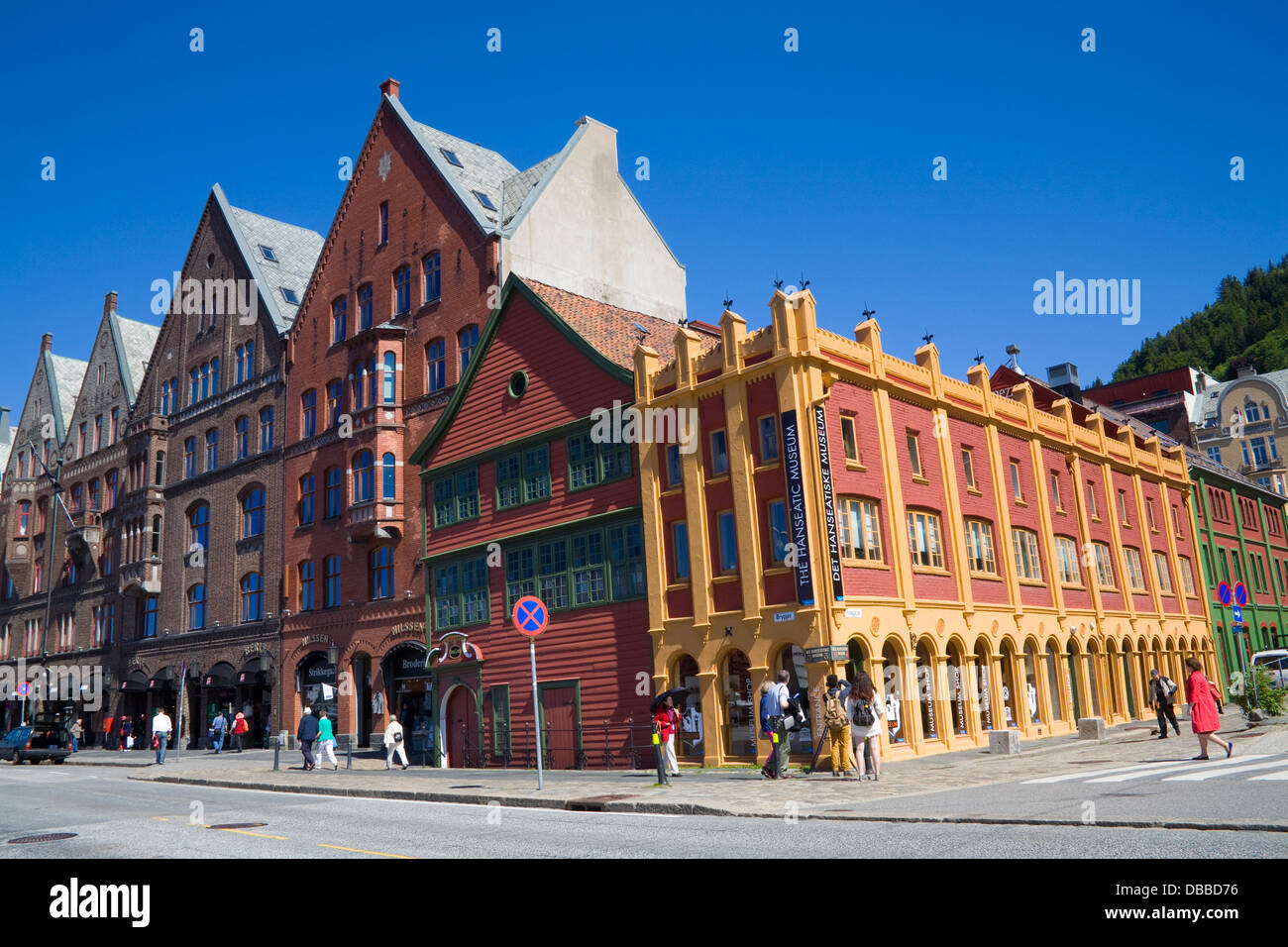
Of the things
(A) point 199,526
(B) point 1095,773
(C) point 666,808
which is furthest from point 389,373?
(B) point 1095,773

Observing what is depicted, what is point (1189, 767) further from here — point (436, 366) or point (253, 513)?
point (253, 513)

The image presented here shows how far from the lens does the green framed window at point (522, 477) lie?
98.7 feet

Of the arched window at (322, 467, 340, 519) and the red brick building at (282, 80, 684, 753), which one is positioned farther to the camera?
the arched window at (322, 467, 340, 519)

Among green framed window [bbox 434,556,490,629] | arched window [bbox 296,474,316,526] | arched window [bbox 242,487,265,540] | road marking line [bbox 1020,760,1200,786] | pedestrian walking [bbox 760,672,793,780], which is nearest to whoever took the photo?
road marking line [bbox 1020,760,1200,786]

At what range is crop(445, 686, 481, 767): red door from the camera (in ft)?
102

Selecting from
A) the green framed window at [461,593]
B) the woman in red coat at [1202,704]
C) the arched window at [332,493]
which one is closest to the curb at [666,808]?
the woman in red coat at [1202,704]

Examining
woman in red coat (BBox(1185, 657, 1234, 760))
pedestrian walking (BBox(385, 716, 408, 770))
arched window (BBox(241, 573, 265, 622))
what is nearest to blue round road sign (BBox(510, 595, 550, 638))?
woman in red coat (BBox(1185, 657, 1234, 760))

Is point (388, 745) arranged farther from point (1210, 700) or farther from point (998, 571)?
point (1210, 700)

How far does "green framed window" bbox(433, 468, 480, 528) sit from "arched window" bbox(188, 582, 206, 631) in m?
20.8

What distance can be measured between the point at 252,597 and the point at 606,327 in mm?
24035

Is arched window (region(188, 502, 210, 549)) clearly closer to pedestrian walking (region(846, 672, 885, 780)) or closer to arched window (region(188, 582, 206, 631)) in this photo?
arched window (region(188, 582, 206, 631))

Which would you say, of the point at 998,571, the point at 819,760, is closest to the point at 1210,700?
the point at 819,760

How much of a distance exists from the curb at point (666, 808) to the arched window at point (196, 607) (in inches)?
962
